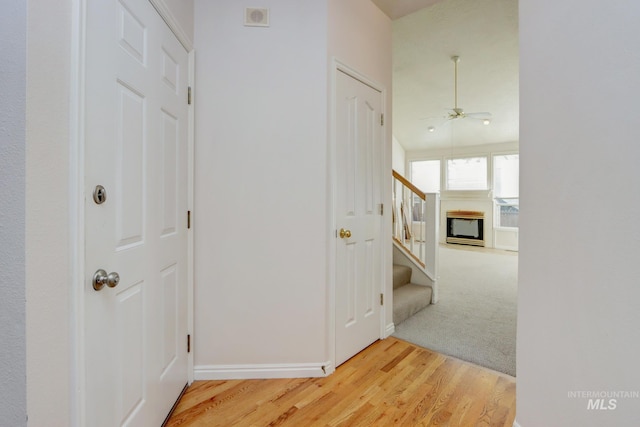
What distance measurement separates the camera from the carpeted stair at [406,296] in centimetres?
276

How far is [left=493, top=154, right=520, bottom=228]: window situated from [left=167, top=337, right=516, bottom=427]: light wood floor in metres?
5.96

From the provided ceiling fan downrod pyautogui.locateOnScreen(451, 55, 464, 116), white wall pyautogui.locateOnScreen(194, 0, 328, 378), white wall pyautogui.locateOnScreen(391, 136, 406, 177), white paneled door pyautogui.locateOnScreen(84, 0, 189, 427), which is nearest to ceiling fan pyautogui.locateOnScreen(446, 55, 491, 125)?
ceiling fan downrod pyautogui.locateOnScreen(451, 55, 464, 116)

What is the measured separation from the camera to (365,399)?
168 cm

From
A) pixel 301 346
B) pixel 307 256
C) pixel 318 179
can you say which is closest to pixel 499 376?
pixel 301 346

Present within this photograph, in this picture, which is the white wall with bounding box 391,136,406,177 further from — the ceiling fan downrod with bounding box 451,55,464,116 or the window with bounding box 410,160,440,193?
the ceiling fan downrod with bounding box 451,55,464,116

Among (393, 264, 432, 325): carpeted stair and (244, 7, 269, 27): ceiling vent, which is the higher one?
(244, 7, 269, 27): ceiling vent

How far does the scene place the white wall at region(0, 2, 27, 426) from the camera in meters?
0.73

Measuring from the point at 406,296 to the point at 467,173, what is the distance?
5682 millimetres

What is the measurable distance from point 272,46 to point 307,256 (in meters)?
1.38

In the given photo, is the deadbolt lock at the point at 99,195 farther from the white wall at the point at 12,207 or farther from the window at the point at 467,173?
the window at the point at 467,173

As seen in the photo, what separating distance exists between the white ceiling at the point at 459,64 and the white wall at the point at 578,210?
1.66 meters

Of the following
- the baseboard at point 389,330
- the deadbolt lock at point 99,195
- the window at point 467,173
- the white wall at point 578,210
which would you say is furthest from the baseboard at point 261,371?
the window at point 467,173

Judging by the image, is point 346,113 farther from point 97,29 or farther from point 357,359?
point 357,359

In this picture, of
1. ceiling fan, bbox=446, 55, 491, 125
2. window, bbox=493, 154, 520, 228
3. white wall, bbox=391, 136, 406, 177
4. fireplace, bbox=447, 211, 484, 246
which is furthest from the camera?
white wall, bbox=391, 136, 406, 177
